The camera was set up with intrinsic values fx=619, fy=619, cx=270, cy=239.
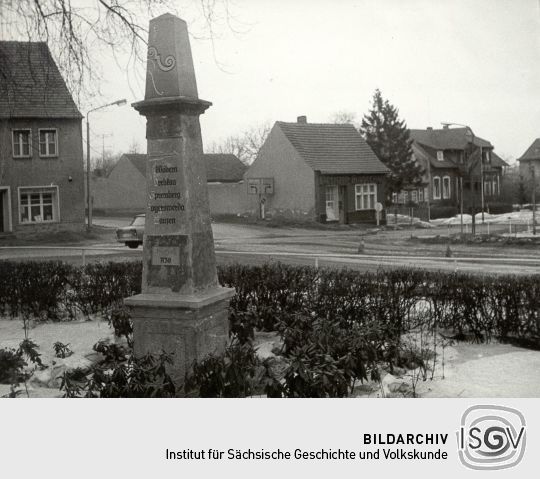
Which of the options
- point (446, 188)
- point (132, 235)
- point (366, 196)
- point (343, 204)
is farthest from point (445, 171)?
point (132, 235)

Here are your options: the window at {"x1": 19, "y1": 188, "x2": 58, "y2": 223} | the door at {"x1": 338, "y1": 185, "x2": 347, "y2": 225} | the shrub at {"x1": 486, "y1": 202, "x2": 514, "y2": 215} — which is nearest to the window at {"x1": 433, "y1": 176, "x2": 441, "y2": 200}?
the shrub at {"x1": 486, "y1": 202, "x2": 514, "y2": 215}

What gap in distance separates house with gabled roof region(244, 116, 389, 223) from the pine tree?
5281 millimetres

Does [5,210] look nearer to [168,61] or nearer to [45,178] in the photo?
[45,178]

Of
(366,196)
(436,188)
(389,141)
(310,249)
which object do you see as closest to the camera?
(310,249)

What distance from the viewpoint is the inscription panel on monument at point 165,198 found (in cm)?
616

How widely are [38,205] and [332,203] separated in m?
16.2

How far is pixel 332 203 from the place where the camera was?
3612 cm

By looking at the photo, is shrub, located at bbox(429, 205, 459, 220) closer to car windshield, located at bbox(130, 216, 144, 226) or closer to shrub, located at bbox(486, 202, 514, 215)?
shrub, located at bbox(486, 202, 514, 215)

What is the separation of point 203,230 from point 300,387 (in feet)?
6.81

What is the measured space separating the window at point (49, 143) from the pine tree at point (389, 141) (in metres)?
22.4

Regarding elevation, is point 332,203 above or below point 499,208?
above
